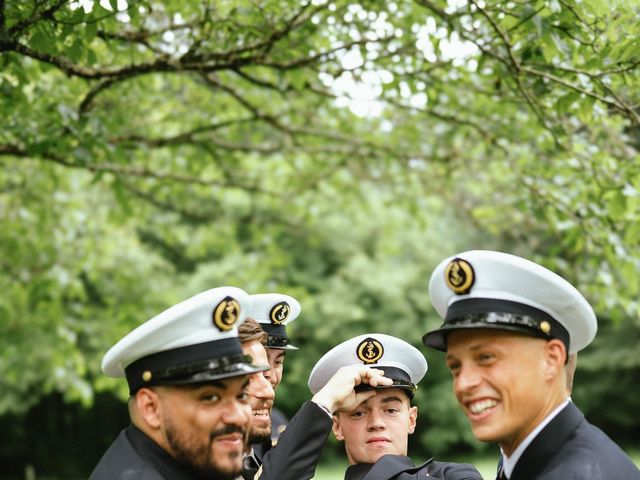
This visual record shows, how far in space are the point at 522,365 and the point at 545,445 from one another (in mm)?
264

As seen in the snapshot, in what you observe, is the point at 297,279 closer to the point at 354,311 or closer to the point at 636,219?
the point at 354,311

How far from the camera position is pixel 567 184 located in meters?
6.60

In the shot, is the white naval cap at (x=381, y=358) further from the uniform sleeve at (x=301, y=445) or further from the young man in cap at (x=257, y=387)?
the uniform sleeve at (x=301, y=445)

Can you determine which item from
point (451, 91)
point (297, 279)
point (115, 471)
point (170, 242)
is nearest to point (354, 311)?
point (297, 279)

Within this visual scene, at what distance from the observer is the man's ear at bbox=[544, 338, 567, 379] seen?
2717 millimetres

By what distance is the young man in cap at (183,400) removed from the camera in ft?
9.18

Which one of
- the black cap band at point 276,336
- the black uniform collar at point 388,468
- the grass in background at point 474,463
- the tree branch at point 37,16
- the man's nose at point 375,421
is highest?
the tree branch at point 37,16

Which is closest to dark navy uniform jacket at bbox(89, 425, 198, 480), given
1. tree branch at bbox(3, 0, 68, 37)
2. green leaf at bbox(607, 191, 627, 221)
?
tree branch at bbox(3, 0, 68, 37)

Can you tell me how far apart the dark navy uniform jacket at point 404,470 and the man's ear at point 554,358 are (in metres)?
0.95

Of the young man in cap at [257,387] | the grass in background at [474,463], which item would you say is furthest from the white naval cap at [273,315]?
the grass in background at [474,463]

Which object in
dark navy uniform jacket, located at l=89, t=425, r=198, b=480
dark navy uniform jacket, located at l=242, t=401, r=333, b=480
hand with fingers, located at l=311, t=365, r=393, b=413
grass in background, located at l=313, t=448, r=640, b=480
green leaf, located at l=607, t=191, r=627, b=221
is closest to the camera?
dark navy uniform jacket, located at l=89, t=425, r=198, b=480

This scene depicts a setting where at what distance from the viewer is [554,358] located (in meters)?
2.73

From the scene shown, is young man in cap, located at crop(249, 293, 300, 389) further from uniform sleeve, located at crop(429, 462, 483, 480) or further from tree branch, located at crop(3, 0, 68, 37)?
tree branch, located at crop(3, 0, 68, 37)

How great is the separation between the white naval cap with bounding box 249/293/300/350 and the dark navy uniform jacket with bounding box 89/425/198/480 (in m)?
1.41
